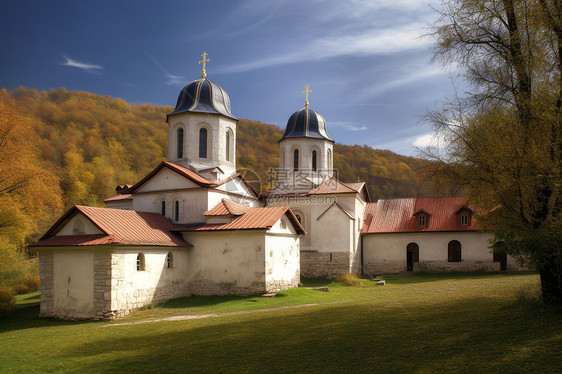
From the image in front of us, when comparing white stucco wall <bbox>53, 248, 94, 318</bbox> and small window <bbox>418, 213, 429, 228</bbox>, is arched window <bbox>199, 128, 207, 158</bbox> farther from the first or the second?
small window <bbox>418, 213, 429, 228</bbox>

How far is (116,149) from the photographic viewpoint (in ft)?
176

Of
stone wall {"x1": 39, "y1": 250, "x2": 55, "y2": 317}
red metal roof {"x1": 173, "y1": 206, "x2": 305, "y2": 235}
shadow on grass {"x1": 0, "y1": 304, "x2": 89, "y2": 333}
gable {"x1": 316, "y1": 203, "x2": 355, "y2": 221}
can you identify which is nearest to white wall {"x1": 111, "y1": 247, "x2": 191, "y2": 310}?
red metal roof {"x1": 173, "y1": 206, "x2": 305, "y2": 235}

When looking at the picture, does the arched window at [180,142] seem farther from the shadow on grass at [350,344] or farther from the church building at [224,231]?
the shadow on grass at [350,344]

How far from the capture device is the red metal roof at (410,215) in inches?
1224

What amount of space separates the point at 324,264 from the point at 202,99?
42.1ft

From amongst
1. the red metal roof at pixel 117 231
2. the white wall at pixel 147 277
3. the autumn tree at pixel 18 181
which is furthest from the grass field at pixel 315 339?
the autumn tree at pixel 18 181

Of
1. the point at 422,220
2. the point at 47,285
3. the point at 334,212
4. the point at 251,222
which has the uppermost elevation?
the point at 334,212

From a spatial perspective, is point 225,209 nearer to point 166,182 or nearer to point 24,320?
point 166,182

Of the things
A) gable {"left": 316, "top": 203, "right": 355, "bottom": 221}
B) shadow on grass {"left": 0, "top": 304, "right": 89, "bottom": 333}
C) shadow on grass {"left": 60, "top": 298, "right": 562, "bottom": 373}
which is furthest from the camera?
gable {"left": 316, "top": 203, "right": 355, "bottom": 221}

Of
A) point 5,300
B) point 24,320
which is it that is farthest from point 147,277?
point 5,300

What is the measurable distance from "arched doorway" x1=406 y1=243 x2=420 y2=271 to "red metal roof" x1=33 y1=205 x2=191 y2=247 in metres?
16.4

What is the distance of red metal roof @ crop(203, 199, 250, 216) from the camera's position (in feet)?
73.1

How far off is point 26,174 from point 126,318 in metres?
8.73

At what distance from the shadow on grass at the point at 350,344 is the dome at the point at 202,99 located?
14.4 meters
